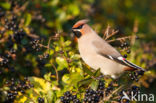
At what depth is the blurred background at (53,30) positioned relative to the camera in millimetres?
2933

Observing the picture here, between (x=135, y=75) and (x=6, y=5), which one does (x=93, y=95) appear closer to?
(x=135, y=75)

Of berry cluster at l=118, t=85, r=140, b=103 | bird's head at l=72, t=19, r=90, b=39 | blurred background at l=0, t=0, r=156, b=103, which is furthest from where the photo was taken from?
bird's head at l=72, t=19, r=90, b=39

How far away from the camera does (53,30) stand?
423 centimetres

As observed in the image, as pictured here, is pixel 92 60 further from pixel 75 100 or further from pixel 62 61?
pixel 75 100

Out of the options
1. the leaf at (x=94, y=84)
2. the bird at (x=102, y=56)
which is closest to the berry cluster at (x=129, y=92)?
the leaf at (x=94, y=84)

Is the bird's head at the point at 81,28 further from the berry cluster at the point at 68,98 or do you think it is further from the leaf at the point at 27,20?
the berry cluster at the point at 68,98

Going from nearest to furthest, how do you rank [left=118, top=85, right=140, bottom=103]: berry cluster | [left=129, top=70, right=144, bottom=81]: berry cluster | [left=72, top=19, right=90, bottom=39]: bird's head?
[left=118, top=85, right=140, bottom=103]: berry cluster < [left=129, top=70, right=144, bottom=81]: berry cluster < [left=72, top=19, right=90, bottom=39]: bird's head

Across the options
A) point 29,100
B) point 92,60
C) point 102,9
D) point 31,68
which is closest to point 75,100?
point 29,100

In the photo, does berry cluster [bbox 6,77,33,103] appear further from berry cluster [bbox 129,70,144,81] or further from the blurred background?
berry cluster [bbox 129,70,144,81]

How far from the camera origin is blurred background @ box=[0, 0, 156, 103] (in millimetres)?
2933

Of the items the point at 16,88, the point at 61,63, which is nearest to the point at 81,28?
the point at 61,63

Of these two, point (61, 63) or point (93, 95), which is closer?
point (93, 95)

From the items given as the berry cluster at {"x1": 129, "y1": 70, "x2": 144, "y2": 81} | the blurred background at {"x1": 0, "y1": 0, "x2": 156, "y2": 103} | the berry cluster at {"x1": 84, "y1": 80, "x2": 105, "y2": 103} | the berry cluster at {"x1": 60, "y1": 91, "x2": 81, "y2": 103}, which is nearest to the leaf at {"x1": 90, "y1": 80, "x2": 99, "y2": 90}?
the berry cluster at {"x1": 84, "y1": 80, "x2": 105, "y2": 103}

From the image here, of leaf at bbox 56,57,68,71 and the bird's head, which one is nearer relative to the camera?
leaf at bbox 56,57,68,71
